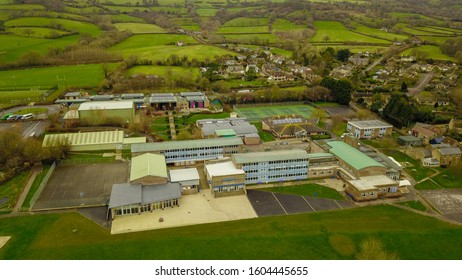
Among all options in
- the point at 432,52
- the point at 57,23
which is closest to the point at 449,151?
the point at 432,52

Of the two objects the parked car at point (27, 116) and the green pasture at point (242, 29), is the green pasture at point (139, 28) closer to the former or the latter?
the green pasture at point (242, 29)

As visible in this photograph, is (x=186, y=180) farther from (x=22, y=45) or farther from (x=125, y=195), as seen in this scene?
(x=22, y=45)

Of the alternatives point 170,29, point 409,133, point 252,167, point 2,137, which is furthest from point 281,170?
point 170,29

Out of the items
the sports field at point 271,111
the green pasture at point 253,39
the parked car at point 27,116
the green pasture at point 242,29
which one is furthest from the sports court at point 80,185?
the green pasture at point 242,29

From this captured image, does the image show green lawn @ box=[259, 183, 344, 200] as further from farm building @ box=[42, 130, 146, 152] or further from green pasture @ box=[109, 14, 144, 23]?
green pasture @ box=[109, 14, 144, 23]

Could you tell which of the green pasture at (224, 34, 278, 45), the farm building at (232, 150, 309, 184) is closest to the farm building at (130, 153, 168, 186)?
the farm building at (232, 150, 309, 184)

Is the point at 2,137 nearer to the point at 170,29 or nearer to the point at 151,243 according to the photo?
the point at 151,243
